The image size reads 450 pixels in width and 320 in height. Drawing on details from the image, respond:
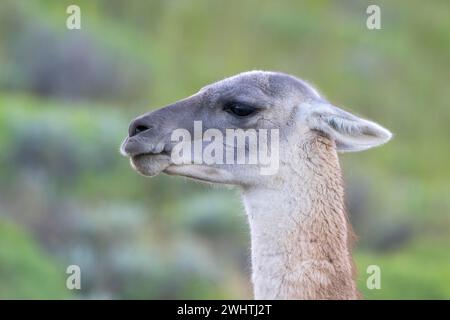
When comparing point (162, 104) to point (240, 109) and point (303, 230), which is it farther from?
point (303, 230)

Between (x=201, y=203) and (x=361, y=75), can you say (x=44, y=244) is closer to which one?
(x=201, y=203)

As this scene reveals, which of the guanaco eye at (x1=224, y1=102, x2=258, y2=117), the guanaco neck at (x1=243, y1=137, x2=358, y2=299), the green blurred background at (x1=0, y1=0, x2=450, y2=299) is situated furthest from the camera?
the green blurred background at (x1=0, y1=0, x2=450, y2=299)

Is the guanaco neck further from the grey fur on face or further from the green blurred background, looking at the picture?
the green blurred background

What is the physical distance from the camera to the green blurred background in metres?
17.9

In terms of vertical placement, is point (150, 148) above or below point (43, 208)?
below

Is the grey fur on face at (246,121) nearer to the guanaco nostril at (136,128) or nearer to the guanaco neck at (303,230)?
the guanaco nostril at (136,128)

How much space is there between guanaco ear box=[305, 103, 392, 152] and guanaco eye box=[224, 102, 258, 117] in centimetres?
36

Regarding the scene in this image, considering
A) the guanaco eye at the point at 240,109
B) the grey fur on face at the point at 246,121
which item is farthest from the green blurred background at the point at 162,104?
the guanaco eye at the point at 240,109

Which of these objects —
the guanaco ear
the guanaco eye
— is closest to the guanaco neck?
the guanaco ear

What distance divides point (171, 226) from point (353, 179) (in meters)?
4.02

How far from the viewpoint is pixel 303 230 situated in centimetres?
766

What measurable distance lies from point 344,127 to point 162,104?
18301 mm

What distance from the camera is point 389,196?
2434 cm

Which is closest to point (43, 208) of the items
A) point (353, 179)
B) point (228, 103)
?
point (353, 179)
